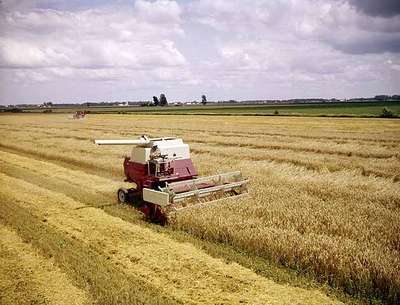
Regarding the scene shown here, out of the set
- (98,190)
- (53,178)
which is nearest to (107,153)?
(53,178)

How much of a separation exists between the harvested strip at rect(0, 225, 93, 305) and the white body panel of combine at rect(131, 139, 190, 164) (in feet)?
13.8

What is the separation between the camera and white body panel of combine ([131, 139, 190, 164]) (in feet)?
38.6

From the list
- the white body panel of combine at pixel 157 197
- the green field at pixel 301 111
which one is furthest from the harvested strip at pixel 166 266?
the green field at pixel 301 111

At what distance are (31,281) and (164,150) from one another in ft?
18.2

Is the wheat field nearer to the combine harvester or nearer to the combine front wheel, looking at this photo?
the combine front wheel

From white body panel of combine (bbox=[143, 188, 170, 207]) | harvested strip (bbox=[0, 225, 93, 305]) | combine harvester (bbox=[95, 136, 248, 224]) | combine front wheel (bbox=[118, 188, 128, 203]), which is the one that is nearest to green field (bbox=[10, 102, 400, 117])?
combine harvester (bbox=[95, 136, 248, 224])

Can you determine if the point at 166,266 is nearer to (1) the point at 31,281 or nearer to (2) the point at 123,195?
(1) the point at 31,281

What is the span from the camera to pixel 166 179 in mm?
11430

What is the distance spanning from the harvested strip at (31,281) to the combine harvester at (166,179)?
329 centimetres

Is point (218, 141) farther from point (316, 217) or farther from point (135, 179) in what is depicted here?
point (316, 217)

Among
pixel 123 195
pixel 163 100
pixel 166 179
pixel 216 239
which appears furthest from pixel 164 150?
pixel 163 100

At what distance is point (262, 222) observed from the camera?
9305 millimetres

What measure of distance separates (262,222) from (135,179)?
4617 mm

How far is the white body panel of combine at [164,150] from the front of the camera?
1177 centimetres
